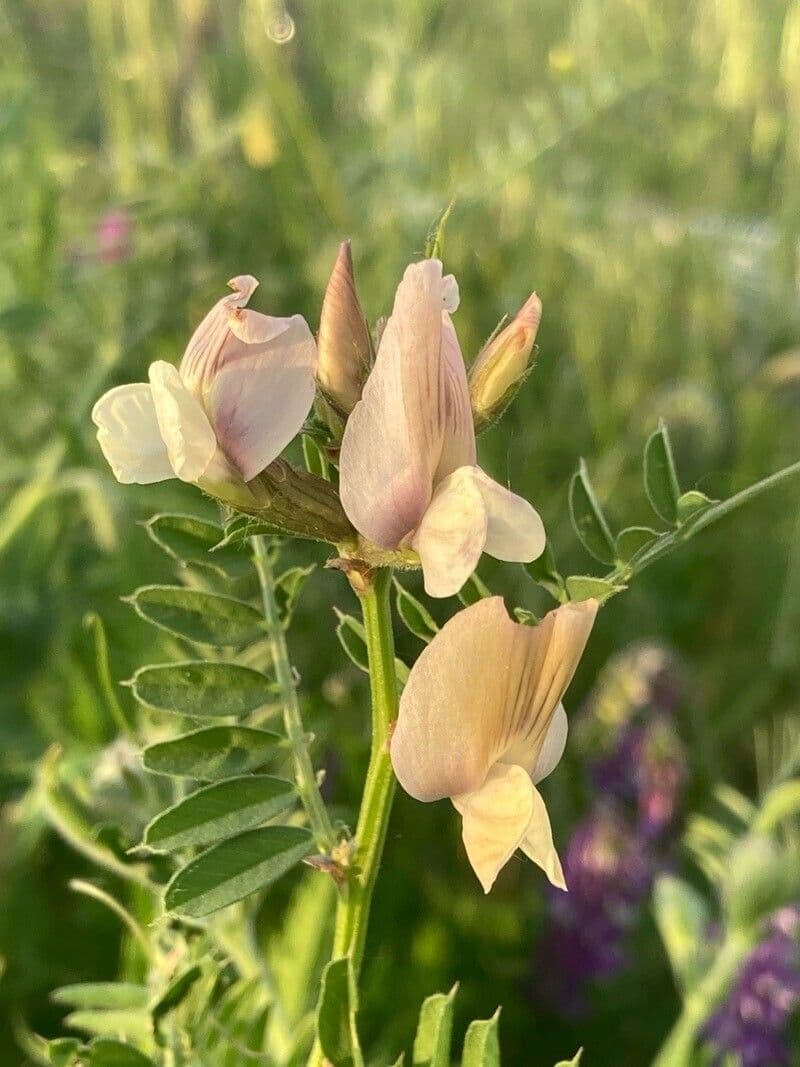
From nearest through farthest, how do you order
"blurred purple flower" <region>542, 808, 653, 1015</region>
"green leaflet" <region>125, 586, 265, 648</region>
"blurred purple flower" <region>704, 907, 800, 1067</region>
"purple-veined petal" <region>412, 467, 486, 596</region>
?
"purple-veined petal" <region>412, 467, 486, 596</region> < "green leaflet" <region>125, 586, 265, 648</region> < "blurred purple flower" <region>704, 907, 800, 1067</region> < "blurred purple flower" <region>542, 808, 653, 1015</region>

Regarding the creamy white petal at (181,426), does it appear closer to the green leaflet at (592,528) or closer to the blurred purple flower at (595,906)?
the green leaflet at (592,528)

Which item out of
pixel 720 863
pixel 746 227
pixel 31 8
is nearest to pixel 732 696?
pixel 720 863

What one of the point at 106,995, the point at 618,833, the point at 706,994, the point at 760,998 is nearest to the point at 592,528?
the point at 106,995

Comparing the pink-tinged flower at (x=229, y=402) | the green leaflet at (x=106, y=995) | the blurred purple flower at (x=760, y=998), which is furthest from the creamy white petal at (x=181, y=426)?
the blurred purple flower at (x=760, y=998)

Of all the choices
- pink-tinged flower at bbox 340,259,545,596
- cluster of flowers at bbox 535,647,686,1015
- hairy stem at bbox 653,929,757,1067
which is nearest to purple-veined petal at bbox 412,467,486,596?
pink-tinged flower at bbox 340,259,545,596

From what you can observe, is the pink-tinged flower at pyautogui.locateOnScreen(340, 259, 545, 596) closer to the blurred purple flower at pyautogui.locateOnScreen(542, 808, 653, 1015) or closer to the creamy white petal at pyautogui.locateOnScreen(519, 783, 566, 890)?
the creamy white petal at pyautogui.locateOnScreen(519, 783, 566, 890)

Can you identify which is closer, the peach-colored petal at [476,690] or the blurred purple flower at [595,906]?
the peach-colored petal at [476,690]
